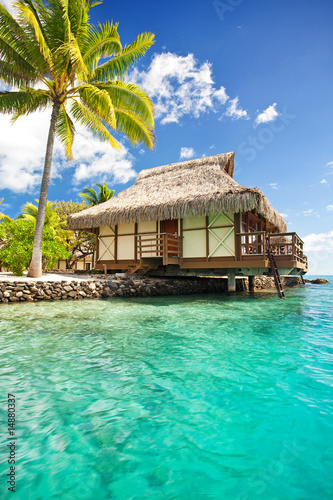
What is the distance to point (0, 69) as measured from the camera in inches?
377

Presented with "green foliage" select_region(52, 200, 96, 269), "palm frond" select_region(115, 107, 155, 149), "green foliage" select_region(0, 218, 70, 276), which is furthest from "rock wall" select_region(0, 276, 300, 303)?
"green foliage" select_region(52, 200, 96, 269)

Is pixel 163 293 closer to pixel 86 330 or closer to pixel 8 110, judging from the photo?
pixel 86 330

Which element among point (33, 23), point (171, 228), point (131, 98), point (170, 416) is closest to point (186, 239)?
point (171, 228)

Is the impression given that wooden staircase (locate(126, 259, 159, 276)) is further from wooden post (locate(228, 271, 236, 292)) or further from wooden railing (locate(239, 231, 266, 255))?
wooden railing (locate(239, 231, 266, 255))

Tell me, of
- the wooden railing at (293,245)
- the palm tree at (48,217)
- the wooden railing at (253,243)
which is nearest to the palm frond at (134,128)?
the wooden railing at (253,243)

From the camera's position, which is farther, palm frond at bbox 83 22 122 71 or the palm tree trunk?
the palm tree trunk

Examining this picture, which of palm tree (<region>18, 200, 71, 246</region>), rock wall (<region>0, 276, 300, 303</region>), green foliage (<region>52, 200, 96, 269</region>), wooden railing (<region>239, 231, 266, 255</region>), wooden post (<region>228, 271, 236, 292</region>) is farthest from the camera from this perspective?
green foliage (<region>52, 200, 96, 269</region>)

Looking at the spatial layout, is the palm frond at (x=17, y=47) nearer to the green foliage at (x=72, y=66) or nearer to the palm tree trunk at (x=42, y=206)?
the green foliage at (x=72, y=66)

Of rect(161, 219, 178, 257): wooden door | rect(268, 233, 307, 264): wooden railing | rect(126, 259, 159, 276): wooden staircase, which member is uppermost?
rect(161, 219, 178, 257): wooden door

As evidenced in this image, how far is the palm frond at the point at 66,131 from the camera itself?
11.7 m

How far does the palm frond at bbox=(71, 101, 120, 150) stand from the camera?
10.8 metres

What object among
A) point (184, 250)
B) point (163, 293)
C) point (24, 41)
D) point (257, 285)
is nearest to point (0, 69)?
point (24, 41)

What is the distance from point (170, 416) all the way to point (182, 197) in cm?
932

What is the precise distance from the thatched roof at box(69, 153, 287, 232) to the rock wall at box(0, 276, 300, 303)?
104 inches
